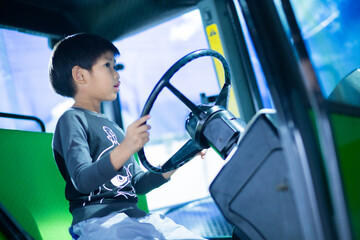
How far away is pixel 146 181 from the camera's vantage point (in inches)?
47.9

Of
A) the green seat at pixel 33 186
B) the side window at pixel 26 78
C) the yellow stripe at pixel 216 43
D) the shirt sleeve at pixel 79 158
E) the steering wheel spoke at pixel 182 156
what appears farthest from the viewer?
the side window at pixel 26 78

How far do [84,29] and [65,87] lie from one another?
1233 mm

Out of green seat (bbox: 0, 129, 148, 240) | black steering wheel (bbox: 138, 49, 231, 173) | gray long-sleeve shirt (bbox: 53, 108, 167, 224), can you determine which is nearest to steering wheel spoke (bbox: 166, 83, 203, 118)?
black steering wheel (bbox: 138, 49, 231, 173)

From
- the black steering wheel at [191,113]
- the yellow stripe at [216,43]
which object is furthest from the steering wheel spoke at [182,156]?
the yellow stripe at [216,43]

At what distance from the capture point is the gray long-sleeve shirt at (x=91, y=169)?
900 mm

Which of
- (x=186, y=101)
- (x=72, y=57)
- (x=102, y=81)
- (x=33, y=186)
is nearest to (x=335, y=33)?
(x=186, y=101)

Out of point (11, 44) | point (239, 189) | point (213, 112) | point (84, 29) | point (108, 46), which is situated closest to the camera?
point (239, 189)

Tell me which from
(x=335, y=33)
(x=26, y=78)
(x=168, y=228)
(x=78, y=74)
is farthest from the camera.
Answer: (x=26, y=78)

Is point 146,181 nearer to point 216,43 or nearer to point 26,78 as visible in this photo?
point 216,43

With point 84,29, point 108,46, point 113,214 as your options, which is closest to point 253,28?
point 113,214

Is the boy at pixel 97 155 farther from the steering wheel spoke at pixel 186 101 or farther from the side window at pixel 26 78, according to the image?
the side window at pixel 26 78

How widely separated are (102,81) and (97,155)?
278 mm

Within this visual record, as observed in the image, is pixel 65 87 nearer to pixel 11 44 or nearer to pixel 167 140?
pixel 11 44

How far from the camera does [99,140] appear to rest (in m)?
1.11
